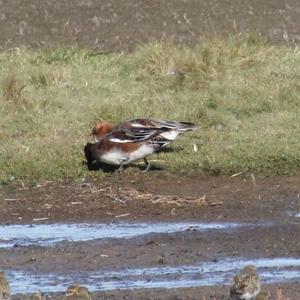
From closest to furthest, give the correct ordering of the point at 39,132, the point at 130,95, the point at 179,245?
the point at 179,245
the point at 39,132
the point at 130,95

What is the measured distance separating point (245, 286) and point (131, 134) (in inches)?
162

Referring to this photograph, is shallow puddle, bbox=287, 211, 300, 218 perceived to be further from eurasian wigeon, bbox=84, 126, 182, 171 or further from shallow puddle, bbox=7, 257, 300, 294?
eurasian wigeon, bbox=84, 126, 182, 171

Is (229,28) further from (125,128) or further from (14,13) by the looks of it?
(125,128)

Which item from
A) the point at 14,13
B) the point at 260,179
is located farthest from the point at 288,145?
the point at 14,13

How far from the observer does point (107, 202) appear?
10820mm

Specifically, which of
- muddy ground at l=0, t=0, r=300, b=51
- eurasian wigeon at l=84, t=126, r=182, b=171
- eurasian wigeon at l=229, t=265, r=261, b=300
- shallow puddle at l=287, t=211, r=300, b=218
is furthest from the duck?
muddy ground at l=0, t=0, r=300, b=51

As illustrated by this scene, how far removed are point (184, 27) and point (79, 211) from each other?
29.3ft

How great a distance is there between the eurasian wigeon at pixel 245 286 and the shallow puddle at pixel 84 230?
1.93 meters

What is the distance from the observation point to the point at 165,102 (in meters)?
13.6

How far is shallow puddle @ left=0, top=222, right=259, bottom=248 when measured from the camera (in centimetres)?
977

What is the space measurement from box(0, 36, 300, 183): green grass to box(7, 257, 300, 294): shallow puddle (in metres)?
2.78

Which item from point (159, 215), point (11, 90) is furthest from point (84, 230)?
point (11, 90)

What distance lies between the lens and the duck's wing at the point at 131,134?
11641 mm

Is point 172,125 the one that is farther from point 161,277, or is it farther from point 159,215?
point 161,277
